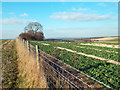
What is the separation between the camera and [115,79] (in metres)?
5.32

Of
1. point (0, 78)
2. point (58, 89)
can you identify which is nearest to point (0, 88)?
point (0, 78)

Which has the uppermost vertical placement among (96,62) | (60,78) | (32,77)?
(60,78)

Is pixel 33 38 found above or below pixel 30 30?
below

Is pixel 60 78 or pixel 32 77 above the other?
pixel 60 78

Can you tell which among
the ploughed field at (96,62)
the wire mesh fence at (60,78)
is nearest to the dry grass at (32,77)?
the wire mesh fence at (60,78)

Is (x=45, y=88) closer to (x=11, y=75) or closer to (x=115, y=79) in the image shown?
(x=115, y=79)

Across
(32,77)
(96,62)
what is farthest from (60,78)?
(96,62)

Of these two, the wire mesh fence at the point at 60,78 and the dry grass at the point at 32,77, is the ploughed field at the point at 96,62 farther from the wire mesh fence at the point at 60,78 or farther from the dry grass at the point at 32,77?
the dry grass at the point at 32,77

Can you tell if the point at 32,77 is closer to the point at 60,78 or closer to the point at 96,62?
the point at 60,78

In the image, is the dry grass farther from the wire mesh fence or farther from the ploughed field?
the ploughed field

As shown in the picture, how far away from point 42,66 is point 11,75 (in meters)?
3.74

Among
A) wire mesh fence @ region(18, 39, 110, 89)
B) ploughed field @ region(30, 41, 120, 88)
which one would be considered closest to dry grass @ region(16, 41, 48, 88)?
wire mesh fence @ region(18, 39, 110, 89)

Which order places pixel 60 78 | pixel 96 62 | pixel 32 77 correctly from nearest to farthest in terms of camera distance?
Result: pixel 60 78 → pixel 32 77 → pixel 96 62

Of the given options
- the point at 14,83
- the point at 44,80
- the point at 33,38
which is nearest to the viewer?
the point at 44,80
